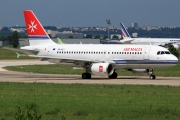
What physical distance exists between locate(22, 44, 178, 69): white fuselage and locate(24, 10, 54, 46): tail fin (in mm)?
974

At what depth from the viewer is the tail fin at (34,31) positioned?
56.2m

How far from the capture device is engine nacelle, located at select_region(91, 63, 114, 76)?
50.2 meters

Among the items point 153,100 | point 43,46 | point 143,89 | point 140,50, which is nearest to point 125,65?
point 140,50

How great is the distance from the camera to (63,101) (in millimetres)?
29531

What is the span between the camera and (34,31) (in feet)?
185

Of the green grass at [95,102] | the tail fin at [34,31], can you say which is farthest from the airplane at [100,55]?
the green grass at [95,102]

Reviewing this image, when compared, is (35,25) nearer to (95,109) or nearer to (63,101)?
(63,101)

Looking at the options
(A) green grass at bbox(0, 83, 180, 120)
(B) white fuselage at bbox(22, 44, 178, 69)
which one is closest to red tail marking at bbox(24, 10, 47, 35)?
(B) white fuselage at bbox(22, 44, 178, 69)

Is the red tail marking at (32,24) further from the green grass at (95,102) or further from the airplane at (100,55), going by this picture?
the green grass at (95,102)

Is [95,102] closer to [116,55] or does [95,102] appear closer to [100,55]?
[116,55]

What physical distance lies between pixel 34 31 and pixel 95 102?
2821 centimetres

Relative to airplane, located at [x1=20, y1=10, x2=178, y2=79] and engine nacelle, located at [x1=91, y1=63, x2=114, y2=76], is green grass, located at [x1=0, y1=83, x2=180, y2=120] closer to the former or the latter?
engine nacelle, located at [x1=91, y1=63, x2=114, y2=76]

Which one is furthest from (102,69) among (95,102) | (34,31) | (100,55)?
(95,102)

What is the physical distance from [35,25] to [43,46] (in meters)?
2.17
